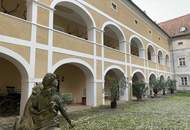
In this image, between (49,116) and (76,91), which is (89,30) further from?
Answer: (49,116)

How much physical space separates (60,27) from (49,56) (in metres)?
6.32

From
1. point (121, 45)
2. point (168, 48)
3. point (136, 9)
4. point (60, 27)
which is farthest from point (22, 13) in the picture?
point (168, 48)

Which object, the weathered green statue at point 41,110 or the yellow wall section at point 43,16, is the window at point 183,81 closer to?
the yellow wall section at point 43,16

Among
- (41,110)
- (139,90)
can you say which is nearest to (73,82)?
(139,90)

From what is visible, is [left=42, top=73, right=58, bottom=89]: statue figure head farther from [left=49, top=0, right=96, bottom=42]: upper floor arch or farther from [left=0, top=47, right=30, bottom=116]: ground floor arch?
[left=49, top=0, right=96, bottom=42]: upper floor arch

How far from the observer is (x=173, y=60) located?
33.9 m

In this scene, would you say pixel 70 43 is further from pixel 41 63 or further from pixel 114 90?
pixel 114 90

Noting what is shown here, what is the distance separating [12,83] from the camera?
1287 centimetres

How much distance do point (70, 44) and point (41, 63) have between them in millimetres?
2620

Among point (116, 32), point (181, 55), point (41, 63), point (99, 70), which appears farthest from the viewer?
point (181, 55)

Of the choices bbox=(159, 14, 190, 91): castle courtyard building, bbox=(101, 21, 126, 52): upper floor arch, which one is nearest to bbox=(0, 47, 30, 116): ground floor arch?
bbox=(101, 21, 126, 52): upper floor arch

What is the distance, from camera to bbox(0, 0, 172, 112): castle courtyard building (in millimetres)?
9359

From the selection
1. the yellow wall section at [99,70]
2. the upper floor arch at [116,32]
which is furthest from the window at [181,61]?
the yellow wall section at [99,70]

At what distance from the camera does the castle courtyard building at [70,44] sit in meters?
9.36
